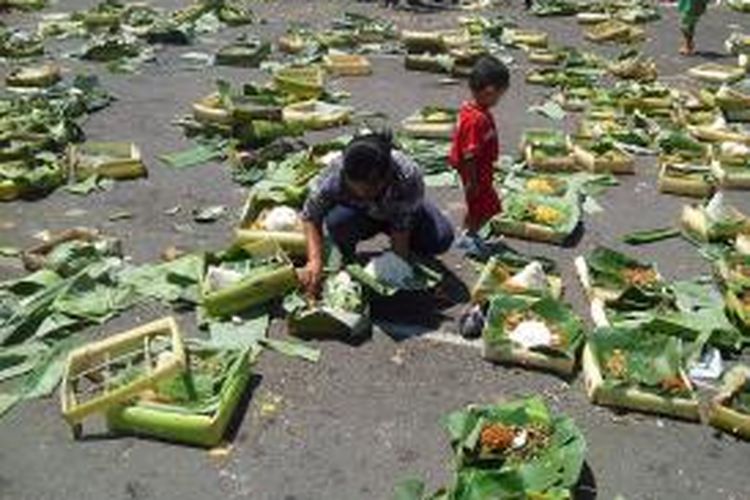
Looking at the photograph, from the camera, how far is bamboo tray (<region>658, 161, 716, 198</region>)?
10.4 meters

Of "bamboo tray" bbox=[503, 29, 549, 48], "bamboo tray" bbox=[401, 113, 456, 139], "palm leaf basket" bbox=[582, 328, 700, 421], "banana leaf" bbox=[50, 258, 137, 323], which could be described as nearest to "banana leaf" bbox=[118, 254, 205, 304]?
"banana leaf" bbox=[50, 258, 137, 323]

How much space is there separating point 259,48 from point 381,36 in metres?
2.61

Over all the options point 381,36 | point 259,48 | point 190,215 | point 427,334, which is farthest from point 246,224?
point 381,36

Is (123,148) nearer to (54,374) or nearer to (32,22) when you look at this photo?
(54,374)

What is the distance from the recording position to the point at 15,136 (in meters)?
11.3

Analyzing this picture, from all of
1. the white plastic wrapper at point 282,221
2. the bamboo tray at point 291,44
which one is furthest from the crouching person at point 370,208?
the bamboo tray at point 291,44

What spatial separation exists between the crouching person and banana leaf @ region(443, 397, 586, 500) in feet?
5.68

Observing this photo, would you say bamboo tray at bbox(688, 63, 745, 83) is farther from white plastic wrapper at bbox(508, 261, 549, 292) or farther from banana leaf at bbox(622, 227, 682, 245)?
white plastic wrapper at bbox(508, 261, 549, 292)

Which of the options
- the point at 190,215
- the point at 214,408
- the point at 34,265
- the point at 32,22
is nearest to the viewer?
the point at 214,408

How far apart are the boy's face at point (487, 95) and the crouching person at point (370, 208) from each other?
2.81 feet

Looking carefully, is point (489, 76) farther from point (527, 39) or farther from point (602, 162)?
point (527, 39)

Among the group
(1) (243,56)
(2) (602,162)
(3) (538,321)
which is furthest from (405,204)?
(1) (243,56)

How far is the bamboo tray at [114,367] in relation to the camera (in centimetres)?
607

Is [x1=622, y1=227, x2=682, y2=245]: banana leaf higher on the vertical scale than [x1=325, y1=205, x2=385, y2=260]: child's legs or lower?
lower
